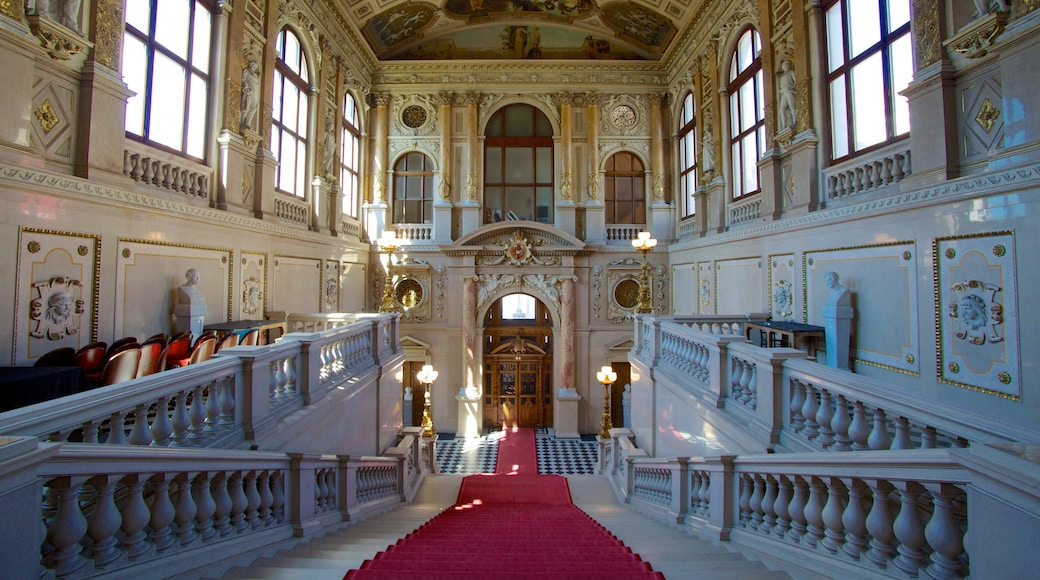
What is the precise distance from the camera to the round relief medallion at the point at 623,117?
56.2 feet

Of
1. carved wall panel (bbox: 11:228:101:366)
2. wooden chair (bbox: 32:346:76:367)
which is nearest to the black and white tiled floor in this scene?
carved wall panel (bbox: 11:228:101:366)

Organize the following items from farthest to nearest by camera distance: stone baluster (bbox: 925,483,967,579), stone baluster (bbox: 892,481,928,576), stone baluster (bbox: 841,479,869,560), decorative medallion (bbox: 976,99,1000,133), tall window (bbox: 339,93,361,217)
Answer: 1. tall window (bbox: 339,93,361,217)
2. decorative medallion (bbox: 976,99,1000,133)
3. stone baluster (bbox: 841,479,869,560)
4. stone baluster (bbox: 892,481,928,576)
5. stone baluster (bbox: 925,483,967,579)

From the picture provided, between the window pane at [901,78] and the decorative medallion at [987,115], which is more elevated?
the window pane at [901,78]

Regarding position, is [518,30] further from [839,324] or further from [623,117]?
[839,324]

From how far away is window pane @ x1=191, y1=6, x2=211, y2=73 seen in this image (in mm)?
8500

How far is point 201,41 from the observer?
8.69 m

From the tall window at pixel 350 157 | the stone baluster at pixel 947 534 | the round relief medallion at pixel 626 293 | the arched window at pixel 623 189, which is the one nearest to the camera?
the stone baluster at pixel 947 534

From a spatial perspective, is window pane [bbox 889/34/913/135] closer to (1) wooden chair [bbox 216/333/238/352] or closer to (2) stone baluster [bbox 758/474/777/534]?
(2) stone baluster [bbox 758/474/777/534]

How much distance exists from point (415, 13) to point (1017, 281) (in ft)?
53.3

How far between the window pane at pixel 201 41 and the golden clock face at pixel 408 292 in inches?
348

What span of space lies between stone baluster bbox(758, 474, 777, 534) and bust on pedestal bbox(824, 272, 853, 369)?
5089 mm

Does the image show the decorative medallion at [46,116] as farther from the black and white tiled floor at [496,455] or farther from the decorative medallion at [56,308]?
the black and white tiled floor at [496,455]

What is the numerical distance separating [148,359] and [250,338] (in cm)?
217

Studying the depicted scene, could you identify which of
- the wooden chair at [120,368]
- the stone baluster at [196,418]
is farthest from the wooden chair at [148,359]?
the stone baluster at [196,418]
